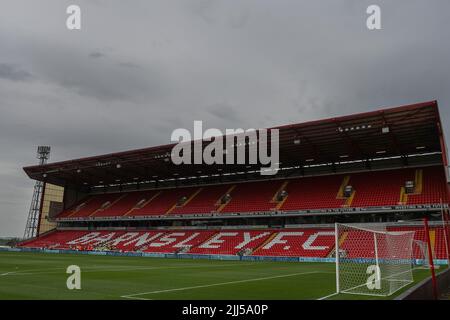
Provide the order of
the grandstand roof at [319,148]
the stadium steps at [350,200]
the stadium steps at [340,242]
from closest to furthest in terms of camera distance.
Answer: the grandstand roof at [319,148] < the stadium steps at [340,242] < the stadium steps at [350,200]

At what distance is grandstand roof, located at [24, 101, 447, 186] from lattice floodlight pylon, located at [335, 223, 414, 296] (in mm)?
9143

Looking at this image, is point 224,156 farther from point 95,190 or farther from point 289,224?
point 95,190

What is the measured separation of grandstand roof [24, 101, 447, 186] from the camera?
30.0 m

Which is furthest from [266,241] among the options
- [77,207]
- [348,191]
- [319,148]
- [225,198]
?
[77,207]

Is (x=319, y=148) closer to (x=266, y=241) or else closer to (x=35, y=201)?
(x=266, y=241)

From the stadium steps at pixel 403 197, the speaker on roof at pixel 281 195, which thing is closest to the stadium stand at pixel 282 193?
the stadium steps at pixel 403 197

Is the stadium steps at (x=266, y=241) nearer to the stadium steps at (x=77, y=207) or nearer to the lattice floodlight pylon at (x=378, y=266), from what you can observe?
the lattice floodlight pylon at (x=378, y=266)

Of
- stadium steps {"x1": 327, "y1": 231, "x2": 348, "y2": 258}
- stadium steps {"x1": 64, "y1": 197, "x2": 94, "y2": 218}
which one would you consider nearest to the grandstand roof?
stadium steps {"x1": 64, "y1": 197, "x2": 94, "y2": 218}

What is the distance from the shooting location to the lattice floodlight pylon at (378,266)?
12.1m

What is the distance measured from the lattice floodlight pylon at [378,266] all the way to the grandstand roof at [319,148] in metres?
9.14

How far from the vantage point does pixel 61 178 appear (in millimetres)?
57219

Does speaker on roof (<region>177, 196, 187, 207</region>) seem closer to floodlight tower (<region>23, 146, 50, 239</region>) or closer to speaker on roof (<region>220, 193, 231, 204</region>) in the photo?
speaker on roof (<region>220, 193, 231, 204</region>)
